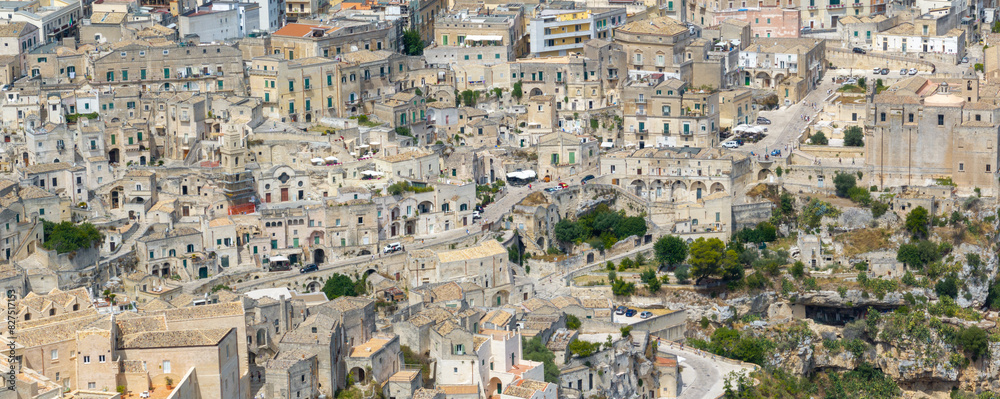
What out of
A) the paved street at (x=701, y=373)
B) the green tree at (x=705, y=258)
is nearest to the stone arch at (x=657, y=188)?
the green tree at (x=705, y=258)

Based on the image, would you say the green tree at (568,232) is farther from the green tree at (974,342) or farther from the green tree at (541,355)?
the green tree at (974,342)

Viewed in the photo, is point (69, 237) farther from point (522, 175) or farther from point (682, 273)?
point (682, 273)

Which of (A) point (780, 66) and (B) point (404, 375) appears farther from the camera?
(A) point (780, 66)

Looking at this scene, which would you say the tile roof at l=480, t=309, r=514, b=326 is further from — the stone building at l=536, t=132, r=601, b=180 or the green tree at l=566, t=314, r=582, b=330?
the stone building at l=536, t=132, r=601, b=180

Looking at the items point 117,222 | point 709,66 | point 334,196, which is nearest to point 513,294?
point 334,196

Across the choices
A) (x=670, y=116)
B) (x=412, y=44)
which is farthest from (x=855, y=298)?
(x=412, y=44)
